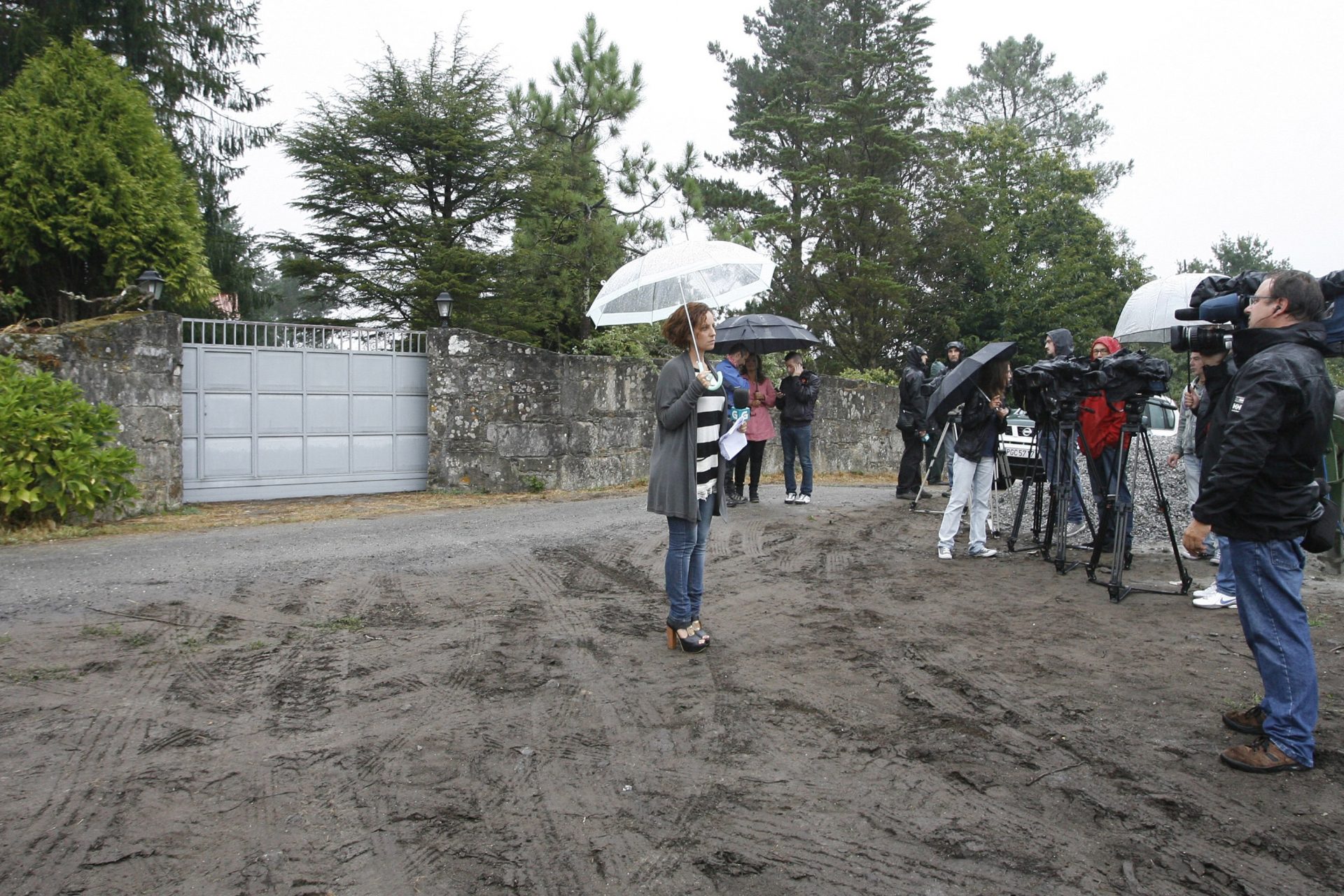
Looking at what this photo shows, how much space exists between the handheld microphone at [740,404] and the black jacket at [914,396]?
517 centimetres

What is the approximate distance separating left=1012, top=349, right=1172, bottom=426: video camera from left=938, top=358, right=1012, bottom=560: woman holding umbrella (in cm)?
23

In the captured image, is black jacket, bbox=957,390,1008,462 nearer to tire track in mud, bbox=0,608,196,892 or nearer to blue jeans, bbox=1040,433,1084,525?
blue jeans, bbox=1040,433,1084,525

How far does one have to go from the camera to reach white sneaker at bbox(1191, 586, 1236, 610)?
5785 mm

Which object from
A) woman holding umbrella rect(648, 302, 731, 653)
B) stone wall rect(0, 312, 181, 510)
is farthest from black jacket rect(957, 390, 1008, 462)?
stone wall rect(0, 312, 181, 510)

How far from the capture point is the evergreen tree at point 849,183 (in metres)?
26.0

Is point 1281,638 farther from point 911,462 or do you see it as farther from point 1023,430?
point 1023,430

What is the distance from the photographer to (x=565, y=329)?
1864cm

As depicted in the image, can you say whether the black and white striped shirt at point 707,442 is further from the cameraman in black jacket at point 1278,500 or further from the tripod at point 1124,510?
the tripod at point 1124,510

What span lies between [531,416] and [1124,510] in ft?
25.0

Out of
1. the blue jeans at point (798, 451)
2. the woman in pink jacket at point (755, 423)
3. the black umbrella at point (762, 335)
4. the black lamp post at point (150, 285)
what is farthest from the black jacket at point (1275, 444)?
the black lamp post at point (150, 285)

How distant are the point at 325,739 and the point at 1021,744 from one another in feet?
9.17

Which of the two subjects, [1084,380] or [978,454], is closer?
[1084,380]

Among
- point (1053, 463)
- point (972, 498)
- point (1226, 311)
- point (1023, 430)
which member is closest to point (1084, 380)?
point (1053, 463)

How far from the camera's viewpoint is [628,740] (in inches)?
145
